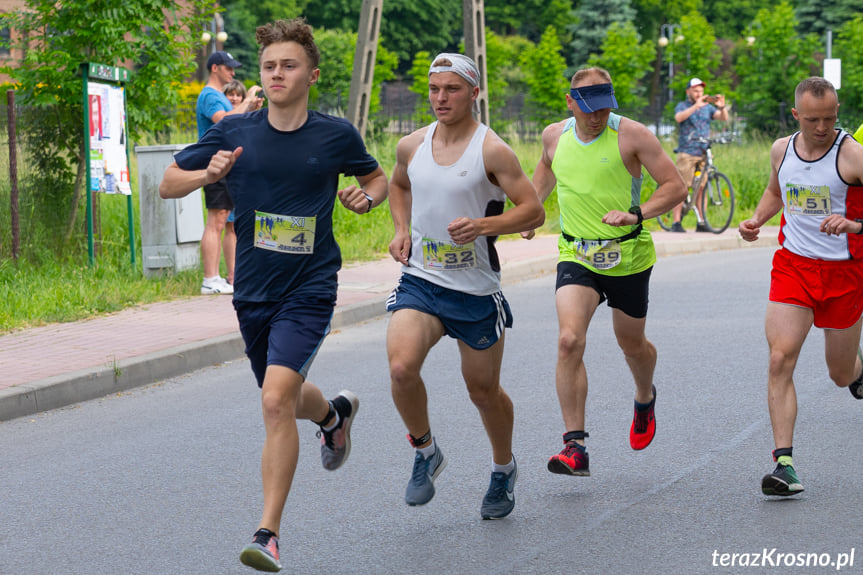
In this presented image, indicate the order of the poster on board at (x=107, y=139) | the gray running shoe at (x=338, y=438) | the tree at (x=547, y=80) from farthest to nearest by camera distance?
the tree at (x=547, y=80)
the poster on board at (x=107, y=139)
the gray running shoe at (x=338, y=438)

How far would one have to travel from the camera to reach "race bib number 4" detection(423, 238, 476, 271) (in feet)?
17.2

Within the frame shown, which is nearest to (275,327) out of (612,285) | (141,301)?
(612,285)

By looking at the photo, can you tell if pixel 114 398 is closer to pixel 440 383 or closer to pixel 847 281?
pixel 440 383

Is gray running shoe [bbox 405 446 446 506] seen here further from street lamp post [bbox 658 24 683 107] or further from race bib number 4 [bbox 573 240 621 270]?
street lamp post [bbox 658 24 683 107]

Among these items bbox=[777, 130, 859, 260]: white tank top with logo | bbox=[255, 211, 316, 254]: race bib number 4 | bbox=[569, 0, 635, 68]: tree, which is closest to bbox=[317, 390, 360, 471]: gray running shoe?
bbox=[255, 211, 316, 254]: race bib number 4

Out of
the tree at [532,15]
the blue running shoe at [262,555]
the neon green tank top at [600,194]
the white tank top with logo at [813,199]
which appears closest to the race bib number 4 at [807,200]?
the white tank top with logo at [813,199]

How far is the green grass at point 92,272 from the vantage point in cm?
1088

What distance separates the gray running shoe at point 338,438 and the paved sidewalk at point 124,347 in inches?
110

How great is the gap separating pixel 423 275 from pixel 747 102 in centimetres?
3676

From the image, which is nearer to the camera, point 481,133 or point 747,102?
point 481,133

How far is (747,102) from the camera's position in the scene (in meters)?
40.2

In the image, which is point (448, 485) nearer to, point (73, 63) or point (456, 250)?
point (456, 250)

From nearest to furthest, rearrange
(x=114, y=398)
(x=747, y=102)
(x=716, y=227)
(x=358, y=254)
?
(x=114, y=398) < (x=358, y=254) < (x=716, y=227) < (x=747, y=102)

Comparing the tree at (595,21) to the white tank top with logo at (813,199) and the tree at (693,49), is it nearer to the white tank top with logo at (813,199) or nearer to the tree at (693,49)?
the tree at (693,49)
